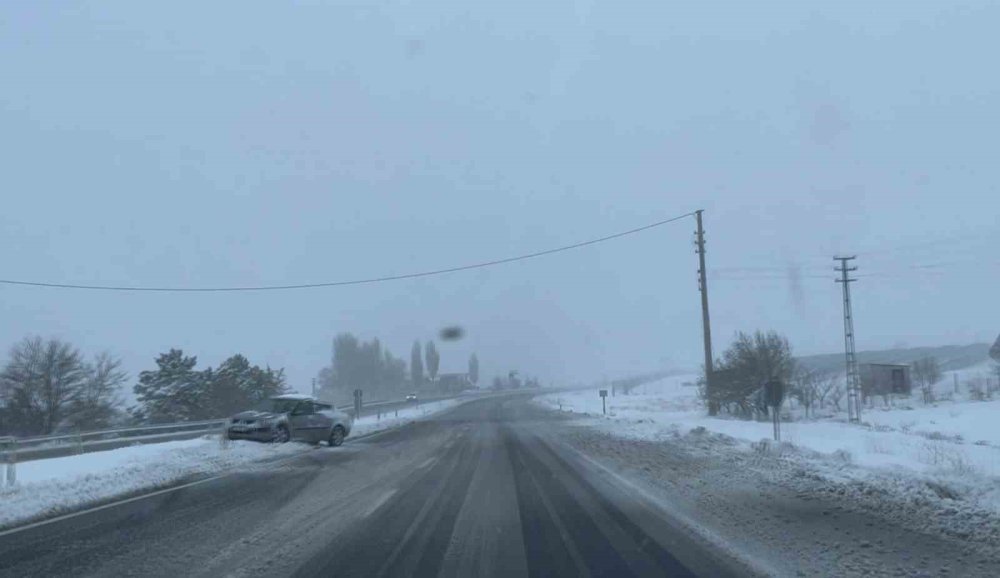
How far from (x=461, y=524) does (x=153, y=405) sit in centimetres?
4468

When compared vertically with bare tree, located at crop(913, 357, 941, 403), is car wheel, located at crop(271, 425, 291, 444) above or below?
below

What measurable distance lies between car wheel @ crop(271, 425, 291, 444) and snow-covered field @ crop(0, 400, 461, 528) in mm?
274

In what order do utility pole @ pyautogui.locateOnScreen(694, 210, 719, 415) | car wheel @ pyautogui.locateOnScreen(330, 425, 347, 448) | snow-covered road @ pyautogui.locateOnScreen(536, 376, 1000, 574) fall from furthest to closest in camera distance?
utility pole @ pyautogui.locateOnScreen(694, 210, 719, 415)
car wheel @ pyautogui.locateOnScreen(330, 425, 347, 448)
snow-covered road @ pyautogui.locateOnScreen(536, 376, 1000, 574)

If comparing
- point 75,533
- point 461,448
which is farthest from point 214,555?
point 461,448

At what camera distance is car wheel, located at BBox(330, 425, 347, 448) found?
3006cm

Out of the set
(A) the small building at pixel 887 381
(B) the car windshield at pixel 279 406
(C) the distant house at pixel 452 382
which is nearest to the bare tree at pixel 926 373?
(A) the small building at pixel 887 381

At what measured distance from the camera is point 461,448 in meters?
27.5

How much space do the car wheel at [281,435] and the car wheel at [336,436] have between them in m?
1.48

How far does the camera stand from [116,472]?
63.4 feet

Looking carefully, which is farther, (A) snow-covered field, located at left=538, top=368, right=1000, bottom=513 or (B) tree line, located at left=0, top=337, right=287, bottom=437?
(B) tree line, located at left=0, top=337, right=287, bottom=437

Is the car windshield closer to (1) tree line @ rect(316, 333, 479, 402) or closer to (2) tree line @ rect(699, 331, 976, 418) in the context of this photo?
(2) tree line @ rect(699, 331, 976, 418)

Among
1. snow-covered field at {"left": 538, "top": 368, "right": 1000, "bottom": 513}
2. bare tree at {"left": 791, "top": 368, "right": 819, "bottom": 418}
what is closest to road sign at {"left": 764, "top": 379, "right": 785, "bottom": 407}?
snow-covered field at {"left": 538, "top": 368, "right": 1000, "bottom": 513}

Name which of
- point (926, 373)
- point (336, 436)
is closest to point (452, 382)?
point (926, 373)

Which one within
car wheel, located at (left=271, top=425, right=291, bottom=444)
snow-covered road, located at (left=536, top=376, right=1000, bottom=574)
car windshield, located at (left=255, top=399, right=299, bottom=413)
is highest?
car windshield, located at (left=255, top=399, right=299, bottom=413)
